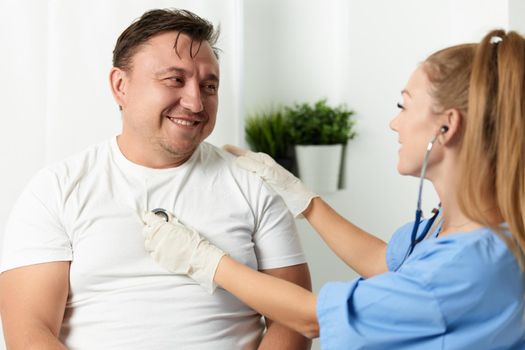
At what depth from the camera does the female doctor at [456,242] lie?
127 cm

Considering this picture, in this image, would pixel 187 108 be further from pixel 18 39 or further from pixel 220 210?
pixel 18 39

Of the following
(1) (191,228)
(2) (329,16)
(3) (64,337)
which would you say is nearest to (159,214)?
(1) (191,228)

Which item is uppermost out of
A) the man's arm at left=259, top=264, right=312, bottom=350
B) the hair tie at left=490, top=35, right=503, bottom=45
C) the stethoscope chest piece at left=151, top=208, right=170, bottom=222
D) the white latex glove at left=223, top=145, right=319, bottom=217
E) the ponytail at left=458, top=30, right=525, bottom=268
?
the hair tie at left=490, top=35, right=503, bottom=45

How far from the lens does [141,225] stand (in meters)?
1.70

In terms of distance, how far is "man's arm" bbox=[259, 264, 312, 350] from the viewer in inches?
67.6

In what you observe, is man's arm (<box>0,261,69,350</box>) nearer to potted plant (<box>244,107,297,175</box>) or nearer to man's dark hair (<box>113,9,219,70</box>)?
man's dark hair (<box>113,9,219,70</box>)

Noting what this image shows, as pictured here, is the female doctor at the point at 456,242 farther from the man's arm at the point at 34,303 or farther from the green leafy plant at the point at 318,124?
the green leafy plant at the point at 318,124

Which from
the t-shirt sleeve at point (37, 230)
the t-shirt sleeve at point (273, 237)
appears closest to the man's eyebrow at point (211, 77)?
the t-shirt sleeve at point (273, 237)

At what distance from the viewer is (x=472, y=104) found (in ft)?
4.21

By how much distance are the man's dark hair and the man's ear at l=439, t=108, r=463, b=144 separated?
0.72 m

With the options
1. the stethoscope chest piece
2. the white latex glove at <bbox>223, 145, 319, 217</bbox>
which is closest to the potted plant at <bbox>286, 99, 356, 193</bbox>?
the white latex glove at <bbox>223, 145, 319, 217</bbox>

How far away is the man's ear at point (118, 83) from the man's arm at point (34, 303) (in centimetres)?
47

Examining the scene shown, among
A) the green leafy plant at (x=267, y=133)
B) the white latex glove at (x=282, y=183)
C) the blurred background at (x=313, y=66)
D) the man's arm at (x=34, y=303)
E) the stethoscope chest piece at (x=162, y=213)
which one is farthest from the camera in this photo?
the green leafy plant at (x=267, y=133)

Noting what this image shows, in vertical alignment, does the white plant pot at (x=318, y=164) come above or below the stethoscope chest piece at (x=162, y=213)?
below
